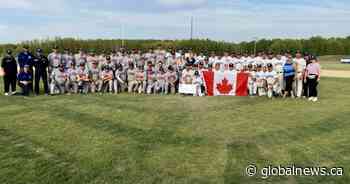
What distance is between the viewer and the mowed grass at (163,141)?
639 cm

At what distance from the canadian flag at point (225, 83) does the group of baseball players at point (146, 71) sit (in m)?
0.24

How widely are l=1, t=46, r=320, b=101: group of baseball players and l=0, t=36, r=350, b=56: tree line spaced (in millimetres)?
24168

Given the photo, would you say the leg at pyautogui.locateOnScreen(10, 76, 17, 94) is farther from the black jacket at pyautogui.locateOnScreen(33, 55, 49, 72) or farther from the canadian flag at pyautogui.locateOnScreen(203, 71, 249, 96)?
the canadian flag at pyautogui.locateOnScreen(203, 71, 249, 96)

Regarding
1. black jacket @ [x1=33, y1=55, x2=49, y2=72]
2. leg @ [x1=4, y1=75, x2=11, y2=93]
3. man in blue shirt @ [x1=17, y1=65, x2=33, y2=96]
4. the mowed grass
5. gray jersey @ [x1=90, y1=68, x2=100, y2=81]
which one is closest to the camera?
the mowed grass

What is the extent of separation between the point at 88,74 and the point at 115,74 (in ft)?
3.45

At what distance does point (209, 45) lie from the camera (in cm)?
5788

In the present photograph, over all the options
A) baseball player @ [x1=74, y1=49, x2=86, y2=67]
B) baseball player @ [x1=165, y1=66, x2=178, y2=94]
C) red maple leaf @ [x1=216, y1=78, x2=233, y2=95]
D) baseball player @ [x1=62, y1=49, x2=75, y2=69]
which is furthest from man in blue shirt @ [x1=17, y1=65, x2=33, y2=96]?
red maple leaf @ [x1=216, y1=78, x2=233, y2=95]

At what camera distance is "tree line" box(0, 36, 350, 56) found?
51125 mm

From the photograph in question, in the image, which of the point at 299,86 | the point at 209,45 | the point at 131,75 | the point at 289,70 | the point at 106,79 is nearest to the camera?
the point at 289,70

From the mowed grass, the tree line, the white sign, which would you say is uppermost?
the tree line

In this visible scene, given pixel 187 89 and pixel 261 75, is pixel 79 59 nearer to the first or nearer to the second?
pixel 187 89

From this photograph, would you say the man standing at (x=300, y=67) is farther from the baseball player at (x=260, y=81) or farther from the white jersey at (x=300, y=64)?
the baseball player at (x=260, y=81)

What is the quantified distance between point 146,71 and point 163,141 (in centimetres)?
835

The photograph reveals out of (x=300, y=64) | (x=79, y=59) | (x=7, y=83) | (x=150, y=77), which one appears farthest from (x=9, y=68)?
(x=300, y=64)
